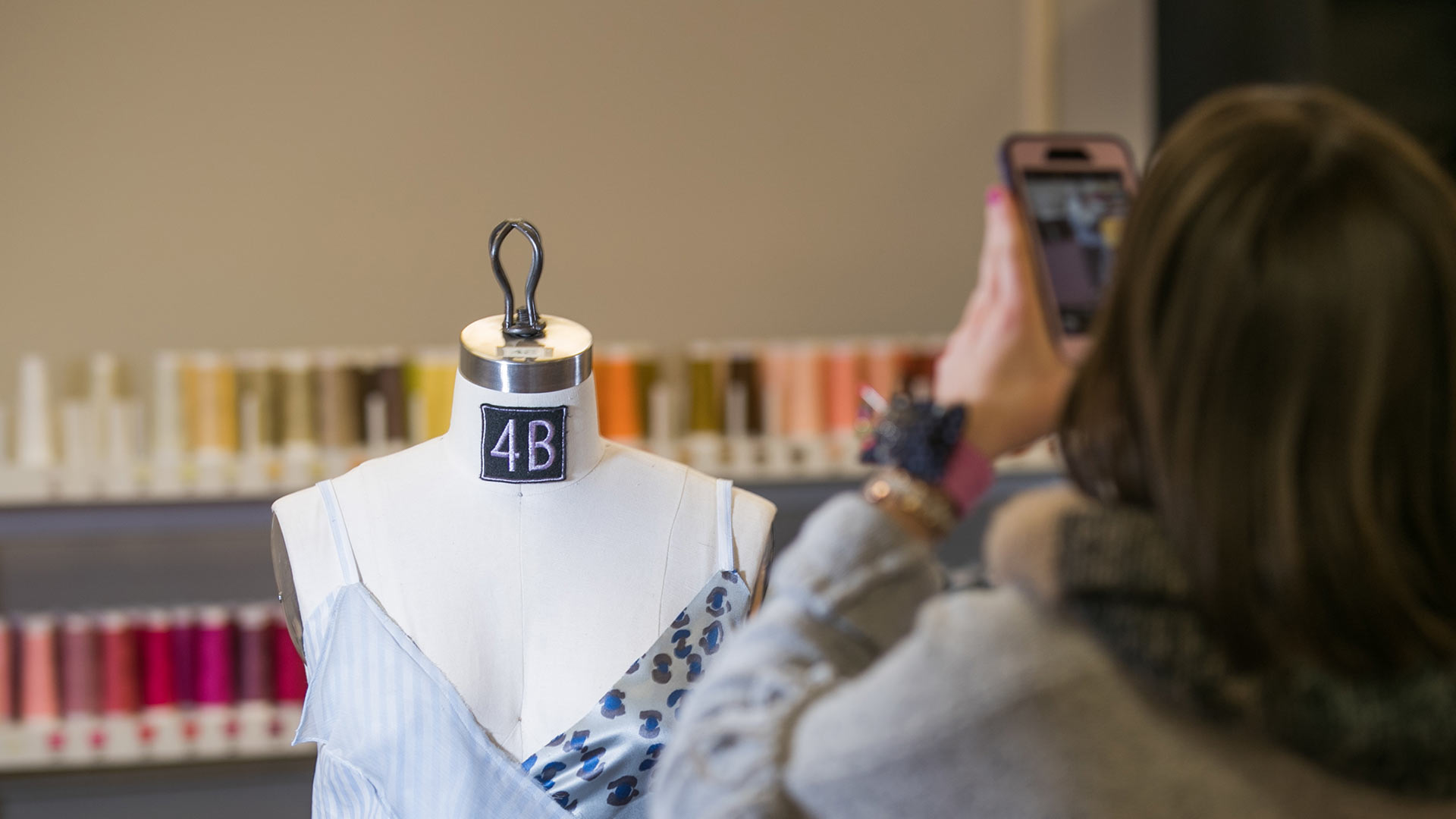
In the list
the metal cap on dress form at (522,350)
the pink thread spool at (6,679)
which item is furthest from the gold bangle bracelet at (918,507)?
the pink thread spool at (6,679)

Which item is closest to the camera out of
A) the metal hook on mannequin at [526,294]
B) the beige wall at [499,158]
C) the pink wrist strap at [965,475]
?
the pink wrist strap at [965,475]

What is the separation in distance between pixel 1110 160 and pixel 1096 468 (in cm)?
32

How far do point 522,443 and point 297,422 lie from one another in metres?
1.27

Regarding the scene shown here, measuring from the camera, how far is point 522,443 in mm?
1057

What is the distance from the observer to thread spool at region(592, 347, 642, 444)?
7.41 ft

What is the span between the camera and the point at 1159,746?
24.2 inches

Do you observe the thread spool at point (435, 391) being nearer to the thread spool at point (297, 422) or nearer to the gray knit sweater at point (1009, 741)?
the thread spool at point (297, 422)

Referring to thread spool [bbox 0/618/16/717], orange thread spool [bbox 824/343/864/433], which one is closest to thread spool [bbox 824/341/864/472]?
orange thread spool [bbox 824/343/864/433]

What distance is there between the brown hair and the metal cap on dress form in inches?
21.6

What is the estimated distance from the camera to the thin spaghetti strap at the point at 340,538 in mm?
1083

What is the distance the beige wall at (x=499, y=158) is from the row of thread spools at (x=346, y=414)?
0.25 meters

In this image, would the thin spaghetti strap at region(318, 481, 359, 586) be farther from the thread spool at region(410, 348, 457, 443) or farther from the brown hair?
the thread spool at region(410, 348, 457, 443)

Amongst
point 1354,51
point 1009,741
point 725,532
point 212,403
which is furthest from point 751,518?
point 1354,51

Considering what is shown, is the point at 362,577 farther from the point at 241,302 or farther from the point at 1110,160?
the point at 241,302
